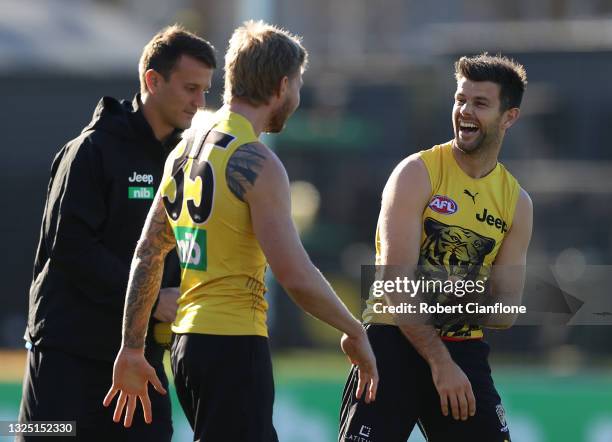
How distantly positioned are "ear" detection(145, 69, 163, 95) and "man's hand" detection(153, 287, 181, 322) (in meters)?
0.99

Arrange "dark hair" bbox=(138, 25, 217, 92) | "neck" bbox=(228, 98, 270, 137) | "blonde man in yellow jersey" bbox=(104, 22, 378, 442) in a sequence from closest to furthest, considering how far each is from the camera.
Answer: "blonde man in yellow jersey" bbox=(104, 22, 378, 442) < "neck" bbox=(228, 98, 270, 137) < "dark hair" bbox=(138, 25, 217, 92)

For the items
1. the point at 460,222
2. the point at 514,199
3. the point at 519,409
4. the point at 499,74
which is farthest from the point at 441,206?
the point at 519,409

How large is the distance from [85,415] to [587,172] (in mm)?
14762

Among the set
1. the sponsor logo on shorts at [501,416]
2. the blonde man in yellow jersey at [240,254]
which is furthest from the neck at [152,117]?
the sponsor logo on shorts at [501,416]

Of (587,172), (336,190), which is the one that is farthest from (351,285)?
(587,172)

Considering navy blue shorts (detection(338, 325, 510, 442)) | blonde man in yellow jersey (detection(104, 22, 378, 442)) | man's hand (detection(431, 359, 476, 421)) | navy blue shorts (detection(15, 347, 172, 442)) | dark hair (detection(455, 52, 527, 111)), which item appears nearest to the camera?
blonde man in yellow jersey (detection(104, 22, 378, 442))

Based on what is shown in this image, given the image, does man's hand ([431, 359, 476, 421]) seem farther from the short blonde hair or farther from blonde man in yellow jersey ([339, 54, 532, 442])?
the short blonde hair

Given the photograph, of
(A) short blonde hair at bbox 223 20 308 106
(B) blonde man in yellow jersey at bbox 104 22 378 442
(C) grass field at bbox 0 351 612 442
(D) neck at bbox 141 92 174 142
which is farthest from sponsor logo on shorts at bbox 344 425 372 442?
(C) grass field at bbox 0 351 612 442

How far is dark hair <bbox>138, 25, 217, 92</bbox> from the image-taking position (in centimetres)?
561

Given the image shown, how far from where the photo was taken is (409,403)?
5.33m

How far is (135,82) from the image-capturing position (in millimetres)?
18625

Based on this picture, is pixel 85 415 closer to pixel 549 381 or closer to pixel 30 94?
pixel 549 381

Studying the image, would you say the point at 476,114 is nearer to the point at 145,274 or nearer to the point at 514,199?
the point at 514,199

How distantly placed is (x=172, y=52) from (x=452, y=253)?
5.18ft
